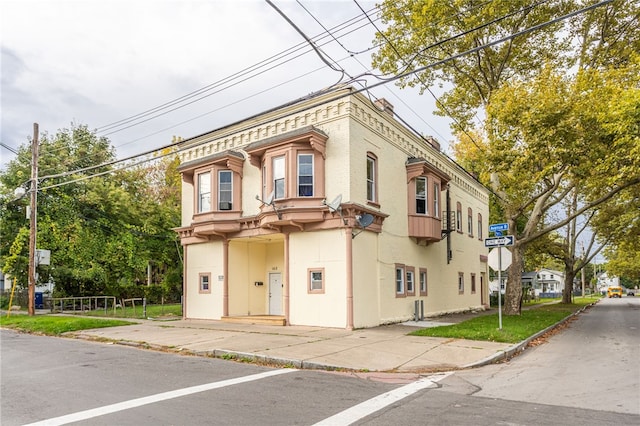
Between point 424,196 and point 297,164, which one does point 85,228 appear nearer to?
point 297,164

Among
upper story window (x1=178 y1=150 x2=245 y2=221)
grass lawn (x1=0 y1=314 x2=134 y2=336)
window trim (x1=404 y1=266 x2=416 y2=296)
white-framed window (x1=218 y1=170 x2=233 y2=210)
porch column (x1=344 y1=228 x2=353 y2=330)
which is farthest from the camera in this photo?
window trim (x1=404 y1=266 x2=416 y2=296)

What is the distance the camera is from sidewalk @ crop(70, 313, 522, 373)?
1059 cm

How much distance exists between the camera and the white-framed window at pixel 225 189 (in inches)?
794

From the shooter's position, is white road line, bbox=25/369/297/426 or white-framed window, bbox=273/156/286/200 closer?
white road line, bbox=25/369/297/426

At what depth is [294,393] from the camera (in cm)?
783

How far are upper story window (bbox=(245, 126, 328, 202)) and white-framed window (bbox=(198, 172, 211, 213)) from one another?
139 inches

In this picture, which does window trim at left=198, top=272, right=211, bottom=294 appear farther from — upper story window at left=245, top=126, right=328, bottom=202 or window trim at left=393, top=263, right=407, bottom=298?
window trim at left=393, top=263, right=407, bottom=298

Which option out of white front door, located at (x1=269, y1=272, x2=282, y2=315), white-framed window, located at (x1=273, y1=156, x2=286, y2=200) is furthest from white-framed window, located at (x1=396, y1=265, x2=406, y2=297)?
white-framed window, located at (x1=273, y1=156, x2=286, y2=200)

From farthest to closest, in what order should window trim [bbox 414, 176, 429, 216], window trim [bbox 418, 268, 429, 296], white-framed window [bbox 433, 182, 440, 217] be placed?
white-framed window [bbox 433, 182, 440, 217] < window trim [bbox 418, 268, 429, 296] < window trim [bbox 414, 176, 429, 216]

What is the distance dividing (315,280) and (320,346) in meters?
5.03

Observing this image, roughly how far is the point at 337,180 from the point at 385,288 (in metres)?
4.61

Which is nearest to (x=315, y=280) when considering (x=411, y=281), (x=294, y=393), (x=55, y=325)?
(x=411, y=281)

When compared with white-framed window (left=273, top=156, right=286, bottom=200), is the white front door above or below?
below

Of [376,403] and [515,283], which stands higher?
[515,283]
